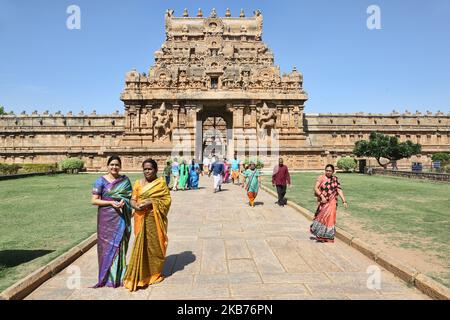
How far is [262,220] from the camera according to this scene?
987cm

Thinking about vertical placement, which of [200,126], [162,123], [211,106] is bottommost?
[200,126]

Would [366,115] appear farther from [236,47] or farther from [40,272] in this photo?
[40,272]

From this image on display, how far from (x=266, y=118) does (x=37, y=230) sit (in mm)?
28122

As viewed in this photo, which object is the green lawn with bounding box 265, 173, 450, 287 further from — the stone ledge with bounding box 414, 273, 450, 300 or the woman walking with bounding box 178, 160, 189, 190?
the woman walking with bounding box 178, 160, 189, 190

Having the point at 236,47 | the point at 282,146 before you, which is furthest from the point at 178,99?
the point at 236,47

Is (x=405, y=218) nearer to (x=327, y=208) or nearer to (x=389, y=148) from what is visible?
(x=327, y=208)

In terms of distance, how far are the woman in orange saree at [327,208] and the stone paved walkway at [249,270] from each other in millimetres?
280

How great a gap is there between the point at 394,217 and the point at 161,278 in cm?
749

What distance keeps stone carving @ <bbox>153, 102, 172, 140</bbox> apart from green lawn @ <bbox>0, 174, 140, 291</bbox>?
21.0 m

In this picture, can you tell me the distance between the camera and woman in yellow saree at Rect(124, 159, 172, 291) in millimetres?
4902

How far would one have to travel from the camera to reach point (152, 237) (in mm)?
5008

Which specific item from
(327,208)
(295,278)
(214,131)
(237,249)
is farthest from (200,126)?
(295,278)

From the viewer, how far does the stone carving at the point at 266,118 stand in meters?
34.1

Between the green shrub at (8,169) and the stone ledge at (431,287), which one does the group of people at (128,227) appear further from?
the green shrub at (8,169)
